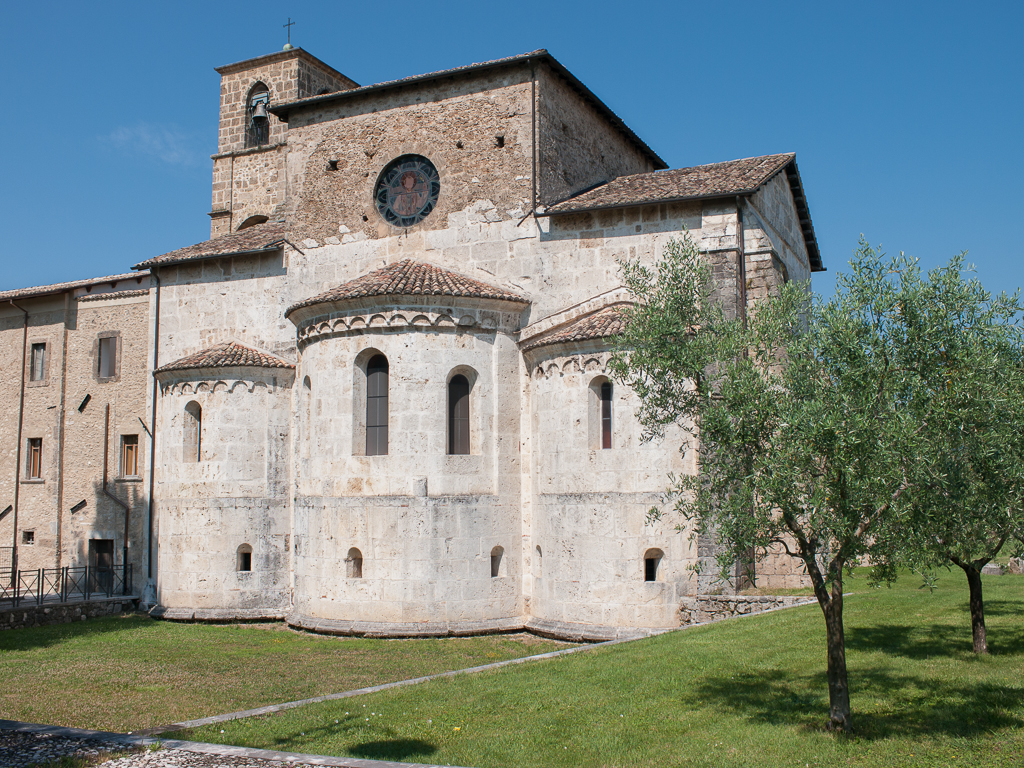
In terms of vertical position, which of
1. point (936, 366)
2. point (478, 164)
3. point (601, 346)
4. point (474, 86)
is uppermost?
point (474, 86)

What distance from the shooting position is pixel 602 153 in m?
21.8

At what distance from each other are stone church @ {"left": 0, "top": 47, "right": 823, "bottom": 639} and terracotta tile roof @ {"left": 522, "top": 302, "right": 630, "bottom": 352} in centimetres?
9

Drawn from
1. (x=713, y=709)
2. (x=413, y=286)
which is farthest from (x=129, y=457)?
(x=713, y=709)

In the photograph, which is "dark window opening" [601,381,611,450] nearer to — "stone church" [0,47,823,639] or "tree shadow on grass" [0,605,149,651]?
"stone church" [0,47,823,639]

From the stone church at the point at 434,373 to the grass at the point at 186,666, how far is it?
1001 mm

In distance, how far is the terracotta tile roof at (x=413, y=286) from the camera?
17.5 meters

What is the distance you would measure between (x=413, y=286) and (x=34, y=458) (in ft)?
46.8

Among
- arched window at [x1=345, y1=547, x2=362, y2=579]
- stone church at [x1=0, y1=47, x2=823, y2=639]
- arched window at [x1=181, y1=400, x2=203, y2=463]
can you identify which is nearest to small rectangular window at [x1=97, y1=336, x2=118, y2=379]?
stone church at [x1=0, y1=47, x2=823, y2=639]

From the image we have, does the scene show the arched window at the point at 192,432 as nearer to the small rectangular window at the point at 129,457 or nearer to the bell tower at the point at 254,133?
the small rectangular window at the point at 129,457

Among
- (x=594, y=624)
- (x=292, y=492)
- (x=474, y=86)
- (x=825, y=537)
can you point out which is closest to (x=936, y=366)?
(x=825, y=537)

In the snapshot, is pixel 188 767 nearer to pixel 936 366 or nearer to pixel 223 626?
pixel 936 366

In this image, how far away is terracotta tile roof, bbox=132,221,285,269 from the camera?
21.3 metres

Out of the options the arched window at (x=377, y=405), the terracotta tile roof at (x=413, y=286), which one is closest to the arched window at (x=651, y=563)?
the arched window at (x=377, y=405)

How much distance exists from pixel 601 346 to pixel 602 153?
724cm
